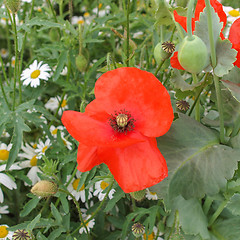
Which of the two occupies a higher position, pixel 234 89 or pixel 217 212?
pixel 234 89

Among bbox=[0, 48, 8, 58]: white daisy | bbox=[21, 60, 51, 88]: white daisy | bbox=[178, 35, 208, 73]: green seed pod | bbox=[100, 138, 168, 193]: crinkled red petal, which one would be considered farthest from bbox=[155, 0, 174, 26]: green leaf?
bbox=[0, 48, 8, 58]: white daisy

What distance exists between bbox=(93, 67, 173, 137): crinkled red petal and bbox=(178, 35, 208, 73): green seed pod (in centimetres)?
6

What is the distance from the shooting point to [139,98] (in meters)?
0.60

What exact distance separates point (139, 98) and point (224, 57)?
6.2 inches

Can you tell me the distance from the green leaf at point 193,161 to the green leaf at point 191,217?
0.11 meters

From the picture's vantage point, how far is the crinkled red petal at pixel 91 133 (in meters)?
0.54

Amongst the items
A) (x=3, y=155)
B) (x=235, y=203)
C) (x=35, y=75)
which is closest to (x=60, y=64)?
(x=35, y=75)

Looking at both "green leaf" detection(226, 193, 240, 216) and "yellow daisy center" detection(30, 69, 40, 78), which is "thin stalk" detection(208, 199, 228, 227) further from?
"yellow daisy center" detection(30, 69, 40, 78)

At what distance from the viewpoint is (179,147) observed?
660mm

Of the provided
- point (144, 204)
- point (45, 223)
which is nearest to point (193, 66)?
point (45, 223)

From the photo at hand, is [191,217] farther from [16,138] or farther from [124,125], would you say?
[16,138]

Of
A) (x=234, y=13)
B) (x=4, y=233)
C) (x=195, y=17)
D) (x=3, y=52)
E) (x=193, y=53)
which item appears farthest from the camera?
(x=3, y=52)

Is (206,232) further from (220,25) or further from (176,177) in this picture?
(220,25)

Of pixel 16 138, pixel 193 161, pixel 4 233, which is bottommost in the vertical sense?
pixel 4 233
